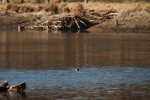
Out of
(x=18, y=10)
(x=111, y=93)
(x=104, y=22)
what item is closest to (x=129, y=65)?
(x=111, y=93)

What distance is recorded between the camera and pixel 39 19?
81.9 m

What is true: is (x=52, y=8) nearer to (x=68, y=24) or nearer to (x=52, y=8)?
(x=52, y=8)

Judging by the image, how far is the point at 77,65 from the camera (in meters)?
44.5

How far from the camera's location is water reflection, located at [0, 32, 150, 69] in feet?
151

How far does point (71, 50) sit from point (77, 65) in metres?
10.6

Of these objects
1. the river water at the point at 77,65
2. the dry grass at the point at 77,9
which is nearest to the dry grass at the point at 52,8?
the dry grass at the point at 77,9

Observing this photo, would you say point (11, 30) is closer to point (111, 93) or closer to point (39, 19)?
point (39, 19)

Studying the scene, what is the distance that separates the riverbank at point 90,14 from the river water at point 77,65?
7.02 meters

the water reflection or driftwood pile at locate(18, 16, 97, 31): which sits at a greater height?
driftwood pile at locate(18, 16, 97, 31)

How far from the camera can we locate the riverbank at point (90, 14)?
7769 centimetres

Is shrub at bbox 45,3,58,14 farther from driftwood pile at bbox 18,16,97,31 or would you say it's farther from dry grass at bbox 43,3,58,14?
driftwood pile at bbox 18,16,97,31

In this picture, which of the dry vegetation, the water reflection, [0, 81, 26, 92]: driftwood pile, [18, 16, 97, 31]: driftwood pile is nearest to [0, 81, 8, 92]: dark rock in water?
[0, 81, 26, 92]: driftwood pile

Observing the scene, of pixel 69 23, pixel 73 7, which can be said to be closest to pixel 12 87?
pixel 69 23

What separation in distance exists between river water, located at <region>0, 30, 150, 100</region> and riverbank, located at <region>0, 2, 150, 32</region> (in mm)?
7016
